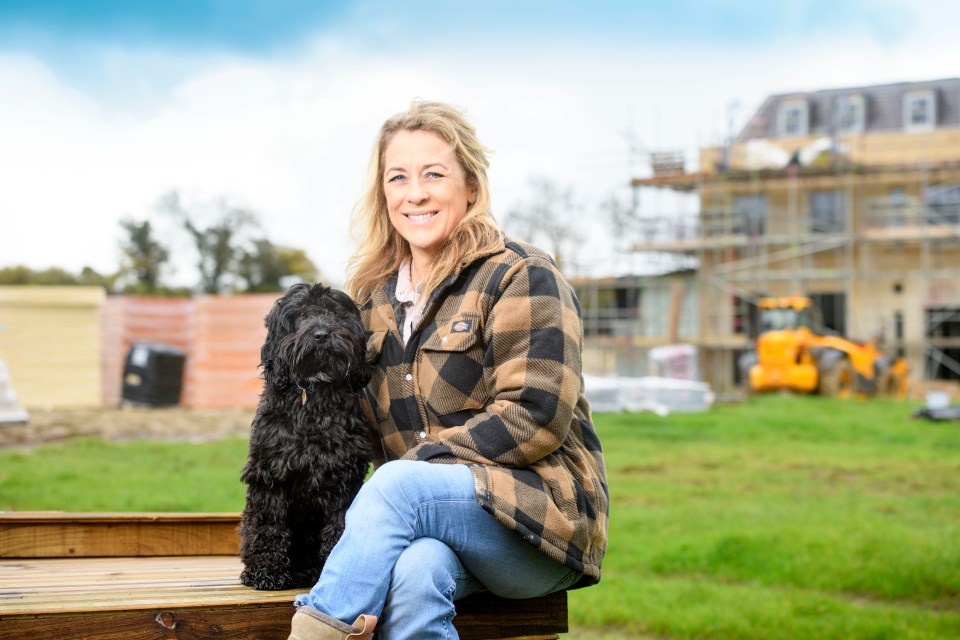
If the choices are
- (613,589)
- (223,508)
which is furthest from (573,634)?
(223,508)

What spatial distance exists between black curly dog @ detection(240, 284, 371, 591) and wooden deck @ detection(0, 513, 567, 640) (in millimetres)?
111

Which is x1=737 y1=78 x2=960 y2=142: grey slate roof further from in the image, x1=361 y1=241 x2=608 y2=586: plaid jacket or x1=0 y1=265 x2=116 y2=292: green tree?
x1=361 y1=241 x2=608 y2=586: plaid jacket

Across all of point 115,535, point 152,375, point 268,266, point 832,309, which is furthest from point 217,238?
point 115,535

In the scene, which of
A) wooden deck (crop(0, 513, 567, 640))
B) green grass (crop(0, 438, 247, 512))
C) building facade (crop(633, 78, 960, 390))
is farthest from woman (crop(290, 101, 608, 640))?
building facade (crop(633, 78, 960, 390))

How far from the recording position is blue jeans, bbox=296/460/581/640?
2.24 metres

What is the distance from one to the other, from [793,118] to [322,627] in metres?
31.7

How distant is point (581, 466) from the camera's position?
2.65m

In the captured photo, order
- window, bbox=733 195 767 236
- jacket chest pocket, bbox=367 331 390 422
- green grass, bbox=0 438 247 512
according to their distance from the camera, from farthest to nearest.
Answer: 1. window, bbox=733 195 767 236
2. green grass, bbox=0 438 247 512
3. jacket chest pocket, bbox=367 331 390 422

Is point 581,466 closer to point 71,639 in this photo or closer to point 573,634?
point 71,639

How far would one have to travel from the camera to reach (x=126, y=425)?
14.2 m

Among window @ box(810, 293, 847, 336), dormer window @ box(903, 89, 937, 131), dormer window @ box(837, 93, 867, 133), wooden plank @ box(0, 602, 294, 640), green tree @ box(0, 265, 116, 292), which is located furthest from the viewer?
dormer window @ box(837, 93, 867, 133)

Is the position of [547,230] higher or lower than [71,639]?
higher

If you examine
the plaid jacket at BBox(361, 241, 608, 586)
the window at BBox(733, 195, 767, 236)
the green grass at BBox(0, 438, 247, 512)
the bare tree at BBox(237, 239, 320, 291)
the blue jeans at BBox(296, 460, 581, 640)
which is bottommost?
the green grass at BBox(0, 438, 247, 512)

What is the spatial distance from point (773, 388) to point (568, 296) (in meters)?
19.0
